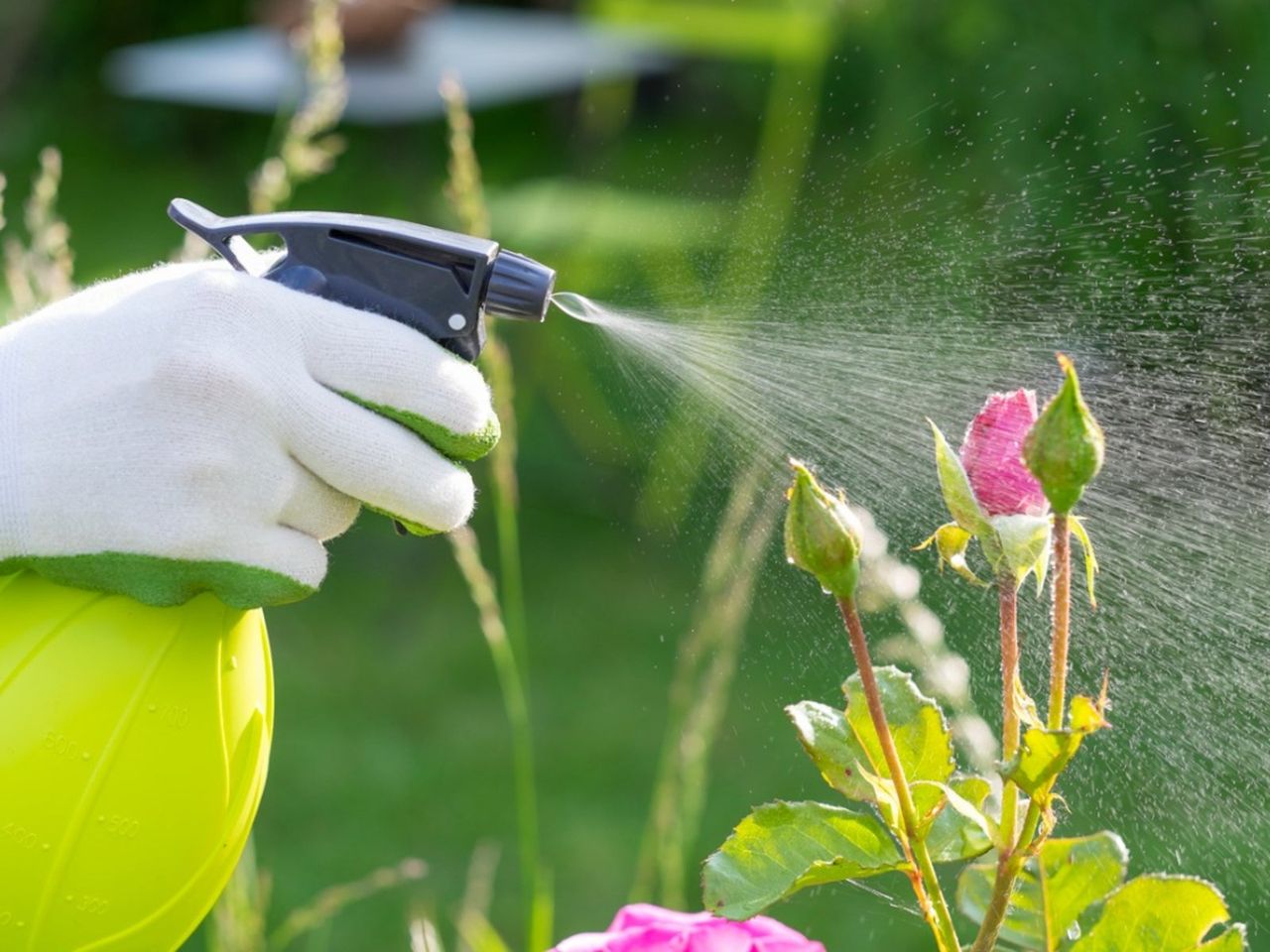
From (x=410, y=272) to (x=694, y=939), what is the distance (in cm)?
34

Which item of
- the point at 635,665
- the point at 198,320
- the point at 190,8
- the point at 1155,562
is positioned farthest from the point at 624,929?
the point at 190,8

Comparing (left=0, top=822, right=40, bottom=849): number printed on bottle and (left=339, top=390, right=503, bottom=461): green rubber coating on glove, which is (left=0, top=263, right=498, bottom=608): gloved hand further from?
(left=0, top=822, right=40, bottom=849): number printed on bottle

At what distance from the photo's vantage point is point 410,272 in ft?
2.51

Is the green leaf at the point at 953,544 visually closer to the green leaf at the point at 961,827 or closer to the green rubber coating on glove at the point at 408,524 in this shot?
the green leaf at the point at 961,827

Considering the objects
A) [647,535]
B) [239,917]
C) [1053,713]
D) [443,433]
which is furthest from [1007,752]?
[647,535]

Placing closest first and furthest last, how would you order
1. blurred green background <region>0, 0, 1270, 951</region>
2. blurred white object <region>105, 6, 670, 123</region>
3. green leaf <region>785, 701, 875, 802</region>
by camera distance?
1. green leaf <region>785, 701, 875, 802</region>
2. blurred green background <region>0, 0, 1270, 951</region>
3. blurred white object <region>105, 6, 670, 123</region>

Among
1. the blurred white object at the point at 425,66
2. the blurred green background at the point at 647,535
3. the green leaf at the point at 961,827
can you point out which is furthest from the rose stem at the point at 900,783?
the blurred white object at the point at 425,66

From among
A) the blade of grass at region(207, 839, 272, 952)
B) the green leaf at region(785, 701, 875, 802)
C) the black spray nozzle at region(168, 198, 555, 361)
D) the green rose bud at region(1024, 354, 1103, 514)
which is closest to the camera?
the green rose bud at region(1024, 354, 1103, 514)

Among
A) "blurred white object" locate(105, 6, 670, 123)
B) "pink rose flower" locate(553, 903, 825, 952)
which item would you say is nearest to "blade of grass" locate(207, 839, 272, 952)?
"pink rose flower" locate(553, 903, 825, 952)

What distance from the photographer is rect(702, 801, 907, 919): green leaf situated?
0.64 m

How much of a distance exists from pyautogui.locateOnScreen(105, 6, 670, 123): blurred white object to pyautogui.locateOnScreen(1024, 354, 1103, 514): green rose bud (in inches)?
133

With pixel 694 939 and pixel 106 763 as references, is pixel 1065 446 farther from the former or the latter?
pixel 106 763

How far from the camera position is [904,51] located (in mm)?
3307

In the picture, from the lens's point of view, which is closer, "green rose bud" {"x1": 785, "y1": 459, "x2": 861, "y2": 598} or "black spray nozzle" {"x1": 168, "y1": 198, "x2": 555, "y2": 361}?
"green rose bud" {"x1": 785, "y1": 459, "x2": 861, "y2": 598}
